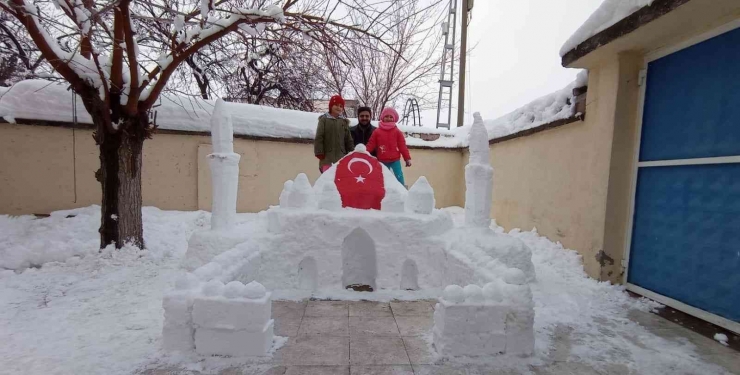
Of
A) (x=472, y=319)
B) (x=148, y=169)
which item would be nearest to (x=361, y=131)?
(x=472, y=319)

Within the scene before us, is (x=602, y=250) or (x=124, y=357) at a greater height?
(x=602, y=250)

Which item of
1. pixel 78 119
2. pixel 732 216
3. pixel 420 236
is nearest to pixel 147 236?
pixel 78 119

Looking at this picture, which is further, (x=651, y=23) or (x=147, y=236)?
(x=147, y=236)

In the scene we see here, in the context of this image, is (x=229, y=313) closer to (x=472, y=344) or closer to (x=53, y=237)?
(x=472, y=344)

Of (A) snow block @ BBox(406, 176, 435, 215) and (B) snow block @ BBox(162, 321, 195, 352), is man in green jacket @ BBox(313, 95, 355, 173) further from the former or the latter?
(B) snow block @ BBox(162, 321, 195, 352)

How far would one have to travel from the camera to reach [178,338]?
2.69 meters

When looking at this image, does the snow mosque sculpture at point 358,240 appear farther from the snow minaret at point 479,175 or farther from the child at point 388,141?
the child at point 388,141

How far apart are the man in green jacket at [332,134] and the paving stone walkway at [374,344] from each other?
265 cm

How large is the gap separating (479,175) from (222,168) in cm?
288

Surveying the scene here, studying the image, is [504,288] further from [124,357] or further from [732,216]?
[124,357]

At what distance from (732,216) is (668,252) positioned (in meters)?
0.74

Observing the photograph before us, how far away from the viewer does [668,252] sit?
3.97 m

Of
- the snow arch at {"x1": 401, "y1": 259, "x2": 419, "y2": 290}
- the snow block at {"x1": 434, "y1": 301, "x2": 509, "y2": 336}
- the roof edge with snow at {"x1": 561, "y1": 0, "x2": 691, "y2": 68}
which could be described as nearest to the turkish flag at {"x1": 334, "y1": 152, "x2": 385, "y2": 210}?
the snow arch at {"x1": 401, "y1": 259, "x2": 419, "y2": 290}

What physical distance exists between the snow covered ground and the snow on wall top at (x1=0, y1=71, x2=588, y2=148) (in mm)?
2044
